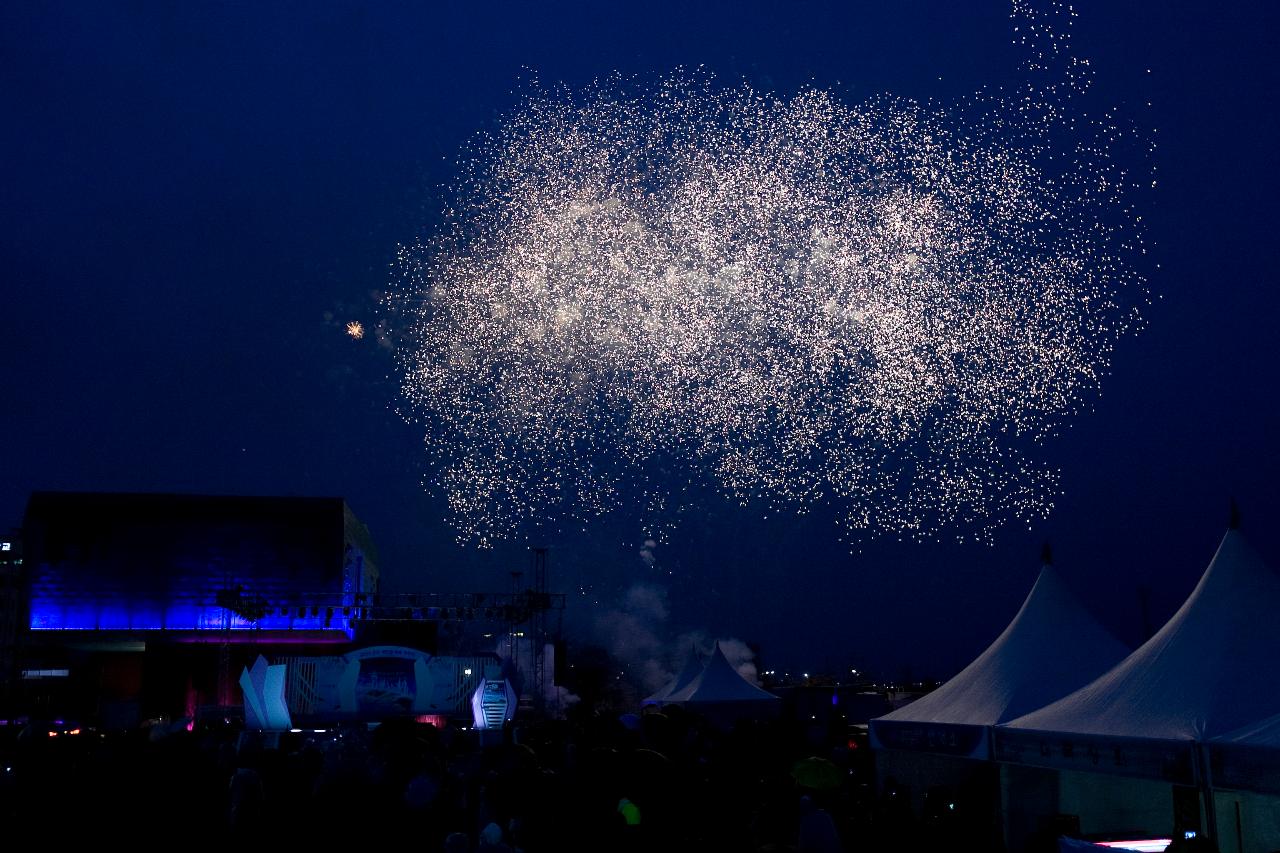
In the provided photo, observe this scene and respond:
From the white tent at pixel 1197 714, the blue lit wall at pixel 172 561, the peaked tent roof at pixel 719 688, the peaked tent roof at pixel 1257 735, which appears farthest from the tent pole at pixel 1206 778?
the blue lit wall at pixel 172 561

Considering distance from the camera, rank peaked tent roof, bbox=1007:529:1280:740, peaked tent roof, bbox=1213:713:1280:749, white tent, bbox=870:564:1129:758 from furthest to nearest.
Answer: white tent, bbox=870:564:1129:758, peaked tent roof, bbox=1007:529:1280:740, peaked tent roof, bbox=1213:713:1280:749

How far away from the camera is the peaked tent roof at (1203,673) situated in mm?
9094

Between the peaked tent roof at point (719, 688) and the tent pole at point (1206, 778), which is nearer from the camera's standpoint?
the tent pole at point (1206, 778)

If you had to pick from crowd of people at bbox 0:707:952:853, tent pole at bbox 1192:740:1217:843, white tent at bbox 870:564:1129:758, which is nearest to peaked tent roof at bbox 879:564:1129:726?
white tent at bbox 870:564:1129:758

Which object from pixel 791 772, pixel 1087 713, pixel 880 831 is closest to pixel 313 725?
pixel 791 772

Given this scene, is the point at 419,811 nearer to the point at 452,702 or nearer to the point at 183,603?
the point at 452,702

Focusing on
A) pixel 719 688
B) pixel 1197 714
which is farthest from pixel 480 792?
pixel 719 688

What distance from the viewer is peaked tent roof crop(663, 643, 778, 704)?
2564 centimetres

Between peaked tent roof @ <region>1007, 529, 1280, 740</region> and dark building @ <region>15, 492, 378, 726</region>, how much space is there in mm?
37256

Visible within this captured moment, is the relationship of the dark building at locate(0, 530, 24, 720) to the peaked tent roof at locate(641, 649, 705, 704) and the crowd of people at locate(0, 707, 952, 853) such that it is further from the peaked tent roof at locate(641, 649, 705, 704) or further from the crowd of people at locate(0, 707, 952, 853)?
the crowd of people at locate(0, 707, 952, 853)

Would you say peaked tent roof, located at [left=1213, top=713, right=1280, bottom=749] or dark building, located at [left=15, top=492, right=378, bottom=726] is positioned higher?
dark building, located at [left=15, top=492, right=378, bottom=726]

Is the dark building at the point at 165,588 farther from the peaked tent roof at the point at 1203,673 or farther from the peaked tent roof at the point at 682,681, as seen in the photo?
the peaked tent roof at the point at 1203,673

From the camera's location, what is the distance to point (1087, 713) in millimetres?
10477

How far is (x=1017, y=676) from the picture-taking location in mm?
13305
